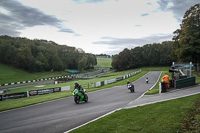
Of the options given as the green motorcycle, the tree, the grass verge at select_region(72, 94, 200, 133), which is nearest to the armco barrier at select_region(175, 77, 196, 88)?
the grass verge at select_region(72, 94, 200, 133)

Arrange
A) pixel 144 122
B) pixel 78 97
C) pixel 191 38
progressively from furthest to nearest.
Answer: pixel 191 38 → pixel 78 97 → pixel 144 122

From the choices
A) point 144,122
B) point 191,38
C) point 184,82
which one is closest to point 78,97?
point 144,122

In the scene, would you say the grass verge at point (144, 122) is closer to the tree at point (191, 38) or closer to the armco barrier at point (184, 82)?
the armco barrier at point (184, 82)

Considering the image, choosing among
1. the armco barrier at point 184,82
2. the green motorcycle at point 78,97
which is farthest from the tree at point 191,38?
the green motorcycle at point 78,97

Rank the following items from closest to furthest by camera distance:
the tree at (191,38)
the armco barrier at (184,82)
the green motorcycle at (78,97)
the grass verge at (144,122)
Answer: the grass verge at (144,122) → the green motorcycle at (78,97) → the armco barrier at (184,82) → the tree at (191,38)

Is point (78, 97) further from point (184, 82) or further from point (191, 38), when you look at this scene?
point (191, 38)

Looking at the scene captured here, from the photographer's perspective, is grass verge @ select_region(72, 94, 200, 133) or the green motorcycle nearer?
grass verge @ select_region(72, 94, 200, 133)

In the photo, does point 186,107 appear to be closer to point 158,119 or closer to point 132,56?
point 158,119

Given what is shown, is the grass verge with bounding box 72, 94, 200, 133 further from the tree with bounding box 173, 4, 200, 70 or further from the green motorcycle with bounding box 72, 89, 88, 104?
the tree with bounding box 173, 4, 200, 70

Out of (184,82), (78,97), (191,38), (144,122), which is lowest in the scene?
(78,97)

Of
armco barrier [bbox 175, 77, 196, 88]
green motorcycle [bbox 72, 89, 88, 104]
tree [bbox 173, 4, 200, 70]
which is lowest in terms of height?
green motorcycle [bbox 72, 89, 88, 104]

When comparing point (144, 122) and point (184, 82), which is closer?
point (144, 122)

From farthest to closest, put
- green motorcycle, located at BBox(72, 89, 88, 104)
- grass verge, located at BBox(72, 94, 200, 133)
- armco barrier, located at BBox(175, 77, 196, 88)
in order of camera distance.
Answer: armco barrier, located at BBox(175, 77, 196, 88) < green motorcycle, located at BBox(72, 89, 88, 104) < grass verge, located at BBox(72, 94, 200, 133)

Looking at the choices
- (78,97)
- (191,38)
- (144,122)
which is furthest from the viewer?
(191,38)
